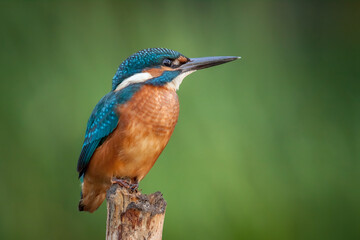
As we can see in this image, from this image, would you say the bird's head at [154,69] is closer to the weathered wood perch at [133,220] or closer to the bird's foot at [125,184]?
the bird's foot at [125,184]

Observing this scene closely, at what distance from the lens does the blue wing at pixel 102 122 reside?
2.35m

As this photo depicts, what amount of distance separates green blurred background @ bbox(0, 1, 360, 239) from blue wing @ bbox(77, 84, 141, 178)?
899 mm

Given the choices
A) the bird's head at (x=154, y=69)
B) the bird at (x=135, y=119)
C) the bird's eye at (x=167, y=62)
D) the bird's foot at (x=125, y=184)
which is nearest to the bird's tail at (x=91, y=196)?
the bird at (x=135, y=119)

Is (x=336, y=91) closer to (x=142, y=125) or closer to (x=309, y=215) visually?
(x=309, y=215)

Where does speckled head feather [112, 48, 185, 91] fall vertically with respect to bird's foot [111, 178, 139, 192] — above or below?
above

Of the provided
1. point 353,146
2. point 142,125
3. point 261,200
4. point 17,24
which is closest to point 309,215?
point 261,200

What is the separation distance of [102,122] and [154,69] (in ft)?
1.22

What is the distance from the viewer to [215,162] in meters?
3.39

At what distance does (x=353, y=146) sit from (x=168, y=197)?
1595 millimetres

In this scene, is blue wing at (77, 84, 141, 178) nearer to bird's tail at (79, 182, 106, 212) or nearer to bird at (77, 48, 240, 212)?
bird at (77, 48, 240, 212)

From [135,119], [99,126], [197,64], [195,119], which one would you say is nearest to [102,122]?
[99,126]

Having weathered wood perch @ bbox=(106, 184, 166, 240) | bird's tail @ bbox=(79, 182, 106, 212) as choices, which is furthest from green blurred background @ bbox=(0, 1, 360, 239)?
weathered wood perch @ bbox=(106, 184, 166, 240)

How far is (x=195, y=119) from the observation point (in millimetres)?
3469

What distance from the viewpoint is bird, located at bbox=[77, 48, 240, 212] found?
7.61 feet
